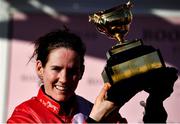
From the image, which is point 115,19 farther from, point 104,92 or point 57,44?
point 104,92

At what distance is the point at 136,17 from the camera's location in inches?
134

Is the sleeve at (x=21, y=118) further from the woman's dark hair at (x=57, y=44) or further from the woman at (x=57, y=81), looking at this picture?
the woman's dark hair at (x=57, y=44)

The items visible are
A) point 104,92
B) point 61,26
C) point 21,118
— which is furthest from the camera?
point 61,26

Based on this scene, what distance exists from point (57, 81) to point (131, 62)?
0.17 m

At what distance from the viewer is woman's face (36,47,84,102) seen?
118cm

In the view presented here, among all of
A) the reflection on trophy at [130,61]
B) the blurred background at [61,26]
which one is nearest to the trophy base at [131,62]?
the reflection on trophy at [130,61]

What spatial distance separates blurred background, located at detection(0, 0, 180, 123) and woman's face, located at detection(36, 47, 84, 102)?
2.16 m

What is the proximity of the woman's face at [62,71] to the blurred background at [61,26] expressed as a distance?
2.16m

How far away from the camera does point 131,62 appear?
114 centimetres

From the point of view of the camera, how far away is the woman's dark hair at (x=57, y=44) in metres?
1.21

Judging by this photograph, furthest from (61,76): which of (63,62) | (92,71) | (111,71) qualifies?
(92,71)

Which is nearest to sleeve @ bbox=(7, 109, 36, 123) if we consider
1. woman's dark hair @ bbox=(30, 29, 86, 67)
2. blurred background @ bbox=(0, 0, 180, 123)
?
woman's dark hair @ bbox=(30, 29, 86, 67)

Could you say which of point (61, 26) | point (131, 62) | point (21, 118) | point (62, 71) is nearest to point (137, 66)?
point (131, 62)

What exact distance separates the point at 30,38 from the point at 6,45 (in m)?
0.16
